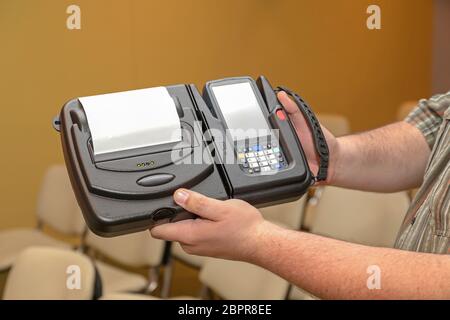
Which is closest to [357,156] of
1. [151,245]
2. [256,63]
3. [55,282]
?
[55,282]

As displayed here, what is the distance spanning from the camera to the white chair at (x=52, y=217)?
2740 mm

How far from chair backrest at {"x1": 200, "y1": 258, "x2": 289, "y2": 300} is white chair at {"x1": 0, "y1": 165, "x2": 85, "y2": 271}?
0.79 meters

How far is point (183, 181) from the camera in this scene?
0.87 m

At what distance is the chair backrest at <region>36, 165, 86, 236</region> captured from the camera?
275 centimetres

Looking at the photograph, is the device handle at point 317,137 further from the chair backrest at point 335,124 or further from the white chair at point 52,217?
the chair backrest at point 335,124

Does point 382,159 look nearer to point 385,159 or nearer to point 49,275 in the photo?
point 385,159

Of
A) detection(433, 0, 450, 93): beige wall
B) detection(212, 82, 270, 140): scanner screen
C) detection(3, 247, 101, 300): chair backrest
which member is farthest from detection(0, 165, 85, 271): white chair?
detection(433, 0, 450, 93): beige wall

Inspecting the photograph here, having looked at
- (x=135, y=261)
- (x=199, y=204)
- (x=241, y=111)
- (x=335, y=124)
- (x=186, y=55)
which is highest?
(x=186, y=55)

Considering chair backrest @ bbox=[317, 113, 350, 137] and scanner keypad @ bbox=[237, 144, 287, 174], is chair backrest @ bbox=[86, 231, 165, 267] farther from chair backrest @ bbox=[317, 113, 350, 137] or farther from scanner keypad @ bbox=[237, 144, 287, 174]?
scanner keypad @ bbox=[237, 144, 287, 174]

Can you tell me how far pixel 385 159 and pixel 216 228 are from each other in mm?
417

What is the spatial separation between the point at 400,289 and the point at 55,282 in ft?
4.57

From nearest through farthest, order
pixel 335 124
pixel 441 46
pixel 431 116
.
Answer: pixel 431 116 → pixel 335 124 → pixel 441 46

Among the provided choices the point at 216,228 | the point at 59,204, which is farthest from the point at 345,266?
the point at 59,204

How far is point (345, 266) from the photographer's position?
0.87 m
